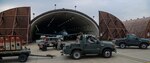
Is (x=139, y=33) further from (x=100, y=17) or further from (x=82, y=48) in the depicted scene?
(x=82, y=48)

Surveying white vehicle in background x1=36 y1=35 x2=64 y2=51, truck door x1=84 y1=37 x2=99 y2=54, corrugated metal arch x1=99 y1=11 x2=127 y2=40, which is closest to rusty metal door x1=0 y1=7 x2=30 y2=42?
white vehicle in background x1=36 y1=35 x2=64 y2=51

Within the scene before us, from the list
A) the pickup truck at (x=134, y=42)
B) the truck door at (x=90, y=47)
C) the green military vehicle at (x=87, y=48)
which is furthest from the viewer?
the pickup truck at (x=134, y=42)

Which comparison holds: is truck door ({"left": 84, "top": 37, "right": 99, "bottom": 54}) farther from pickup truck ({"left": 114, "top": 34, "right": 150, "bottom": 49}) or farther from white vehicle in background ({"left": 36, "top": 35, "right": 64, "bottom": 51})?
pickup truck ({"left": 114, "top": 34, "right": 150, "bottom": 49})

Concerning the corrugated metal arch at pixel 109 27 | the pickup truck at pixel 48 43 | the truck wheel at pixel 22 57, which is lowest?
the truck wheel at pixel 22 57

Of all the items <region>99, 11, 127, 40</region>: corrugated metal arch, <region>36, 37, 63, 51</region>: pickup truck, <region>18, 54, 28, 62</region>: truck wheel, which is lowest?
<region>18, 54, 28, 62</region>: truck wheel

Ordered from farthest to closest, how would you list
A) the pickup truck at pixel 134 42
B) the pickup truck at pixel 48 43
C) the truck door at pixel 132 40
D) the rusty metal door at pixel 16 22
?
the rusty metal door at pixel 16 22 → the pickup truck at pixel 48 43 → the truck door at pixel 132 40 → the pickup truck at pixel 134 42

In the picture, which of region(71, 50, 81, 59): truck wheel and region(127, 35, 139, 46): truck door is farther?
region(127, 35, 139, 46): truck door

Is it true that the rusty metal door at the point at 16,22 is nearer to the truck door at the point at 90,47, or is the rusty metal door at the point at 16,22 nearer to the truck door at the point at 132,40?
the truck door at the point at 132,40

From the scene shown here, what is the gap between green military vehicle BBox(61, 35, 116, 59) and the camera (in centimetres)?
1525

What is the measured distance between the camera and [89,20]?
126 feet

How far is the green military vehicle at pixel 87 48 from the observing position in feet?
50.0

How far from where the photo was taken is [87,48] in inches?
608

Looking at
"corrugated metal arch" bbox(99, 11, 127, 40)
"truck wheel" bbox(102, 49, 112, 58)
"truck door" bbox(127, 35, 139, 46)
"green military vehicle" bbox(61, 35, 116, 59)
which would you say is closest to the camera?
"green military vehicle" bbox(61, 35, 116, 59)

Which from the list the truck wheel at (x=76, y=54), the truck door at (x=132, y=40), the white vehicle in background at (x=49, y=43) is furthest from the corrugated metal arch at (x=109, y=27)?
the truck wheel at (x=76, y=54)
